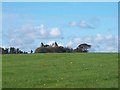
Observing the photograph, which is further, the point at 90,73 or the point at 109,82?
the point at 90,73

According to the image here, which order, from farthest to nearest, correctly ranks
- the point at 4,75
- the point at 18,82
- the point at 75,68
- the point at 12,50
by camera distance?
the point at 12,50 → the point at 75,68 → the point at 4,75 → the point at 18,82

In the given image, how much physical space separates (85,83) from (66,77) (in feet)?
7.03

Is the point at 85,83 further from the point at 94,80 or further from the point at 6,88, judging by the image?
the point at 6,88

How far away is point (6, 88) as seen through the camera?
1592cm

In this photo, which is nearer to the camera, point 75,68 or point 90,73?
point 90,73

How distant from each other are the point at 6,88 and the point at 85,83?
12.3 feet

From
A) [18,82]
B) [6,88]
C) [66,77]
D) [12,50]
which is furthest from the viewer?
[12,50]

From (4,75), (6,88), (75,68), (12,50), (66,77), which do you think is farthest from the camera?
(12,50)

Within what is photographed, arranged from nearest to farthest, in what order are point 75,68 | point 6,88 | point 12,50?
1. point 6,88
2. point 75,68
3. point 12,50

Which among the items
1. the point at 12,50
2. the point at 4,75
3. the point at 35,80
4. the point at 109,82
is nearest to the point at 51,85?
the point at 35,80

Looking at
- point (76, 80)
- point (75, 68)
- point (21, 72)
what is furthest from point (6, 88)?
point (75, 68)

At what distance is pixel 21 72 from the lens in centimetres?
2083

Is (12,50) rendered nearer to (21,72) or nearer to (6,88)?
(21,72)

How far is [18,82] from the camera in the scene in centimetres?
1730
